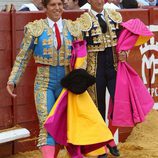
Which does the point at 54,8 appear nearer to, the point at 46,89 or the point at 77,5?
the point at 46,89

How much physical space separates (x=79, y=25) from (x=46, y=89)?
62 centimetres

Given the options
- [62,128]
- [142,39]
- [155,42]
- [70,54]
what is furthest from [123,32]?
[155,42]

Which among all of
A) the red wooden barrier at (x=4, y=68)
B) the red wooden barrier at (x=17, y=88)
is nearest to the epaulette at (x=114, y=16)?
the red wooden barrier at (x=17, y=88)

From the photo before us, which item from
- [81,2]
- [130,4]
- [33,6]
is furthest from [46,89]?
[130,4]

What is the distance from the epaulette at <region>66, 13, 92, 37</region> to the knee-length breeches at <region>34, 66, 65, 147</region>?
32cm

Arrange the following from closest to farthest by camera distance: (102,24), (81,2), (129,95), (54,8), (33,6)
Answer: (54,8) < (102,24) < (129,95) < (33,6) < (81,2)

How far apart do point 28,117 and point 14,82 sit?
3.68 ft

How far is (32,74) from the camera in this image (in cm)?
593

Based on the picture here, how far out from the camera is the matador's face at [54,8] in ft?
15.8

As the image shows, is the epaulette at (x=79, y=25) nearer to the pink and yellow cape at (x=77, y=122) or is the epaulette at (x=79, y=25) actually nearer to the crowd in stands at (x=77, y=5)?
the pink and yellow cape at (x=77, y=122)

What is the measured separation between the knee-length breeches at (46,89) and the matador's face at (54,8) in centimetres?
42

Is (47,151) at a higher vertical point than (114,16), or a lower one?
lower

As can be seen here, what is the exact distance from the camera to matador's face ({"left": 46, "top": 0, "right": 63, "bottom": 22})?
15.8ft

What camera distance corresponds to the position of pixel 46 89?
5000mm
